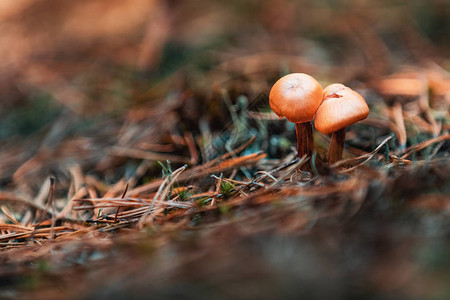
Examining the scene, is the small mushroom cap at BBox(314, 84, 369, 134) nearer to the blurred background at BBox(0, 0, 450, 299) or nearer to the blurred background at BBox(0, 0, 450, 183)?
the blurred background at BBox(0, 0, 450, 299)

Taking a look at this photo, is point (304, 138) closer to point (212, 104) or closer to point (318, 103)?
point (318, 103)

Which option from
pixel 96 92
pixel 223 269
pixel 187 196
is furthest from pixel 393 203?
pixel 96 92

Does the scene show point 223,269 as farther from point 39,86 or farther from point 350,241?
point 39,86

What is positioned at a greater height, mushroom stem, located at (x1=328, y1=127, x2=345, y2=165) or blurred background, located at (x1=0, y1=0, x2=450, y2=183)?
blurred background, located at (x1=0, y1=0, x2=450, y2=183)

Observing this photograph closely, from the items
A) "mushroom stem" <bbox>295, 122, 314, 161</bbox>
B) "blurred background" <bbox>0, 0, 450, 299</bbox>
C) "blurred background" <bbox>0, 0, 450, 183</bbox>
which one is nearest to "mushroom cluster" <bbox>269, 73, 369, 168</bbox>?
"mushroom stem" <bbox>295, 122, 314, 161</bbox>

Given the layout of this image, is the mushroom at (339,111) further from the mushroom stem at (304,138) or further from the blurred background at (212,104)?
the blurred background at (212,104)

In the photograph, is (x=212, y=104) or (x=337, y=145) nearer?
(x=337, y=145)

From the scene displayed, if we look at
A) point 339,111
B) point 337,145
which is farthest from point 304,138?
point 339,111
